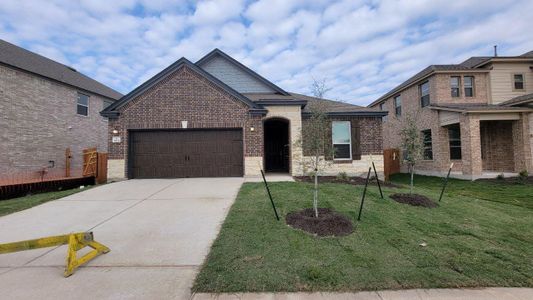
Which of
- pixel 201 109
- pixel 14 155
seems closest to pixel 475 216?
pixel 201 109

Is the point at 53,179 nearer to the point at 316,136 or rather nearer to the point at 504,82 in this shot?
the point at 316,136

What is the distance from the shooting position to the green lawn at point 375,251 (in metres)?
3.27

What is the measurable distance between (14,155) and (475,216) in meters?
19.7

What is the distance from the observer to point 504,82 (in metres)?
15.6

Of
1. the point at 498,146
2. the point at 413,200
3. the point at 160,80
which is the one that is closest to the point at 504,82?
the point at 498,146

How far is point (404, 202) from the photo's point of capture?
7.32 meters

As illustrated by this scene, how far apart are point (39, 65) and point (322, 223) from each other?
1970 cm

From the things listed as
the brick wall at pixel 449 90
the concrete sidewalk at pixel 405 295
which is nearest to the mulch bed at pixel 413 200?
the concrete sidewalk at pixel 405 295

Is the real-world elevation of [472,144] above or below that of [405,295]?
above

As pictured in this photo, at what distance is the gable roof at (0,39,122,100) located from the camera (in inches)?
539

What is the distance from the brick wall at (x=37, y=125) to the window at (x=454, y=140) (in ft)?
78.3

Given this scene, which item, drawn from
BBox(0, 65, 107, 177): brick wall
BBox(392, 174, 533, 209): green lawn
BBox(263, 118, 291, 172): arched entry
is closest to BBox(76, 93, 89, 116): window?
BBox(0, 65, 107, 177): brick wall

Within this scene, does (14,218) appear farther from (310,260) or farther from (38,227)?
(310,260)

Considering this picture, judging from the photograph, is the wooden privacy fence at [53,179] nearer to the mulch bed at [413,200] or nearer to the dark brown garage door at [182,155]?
the dark brown garage door at [182,155]
